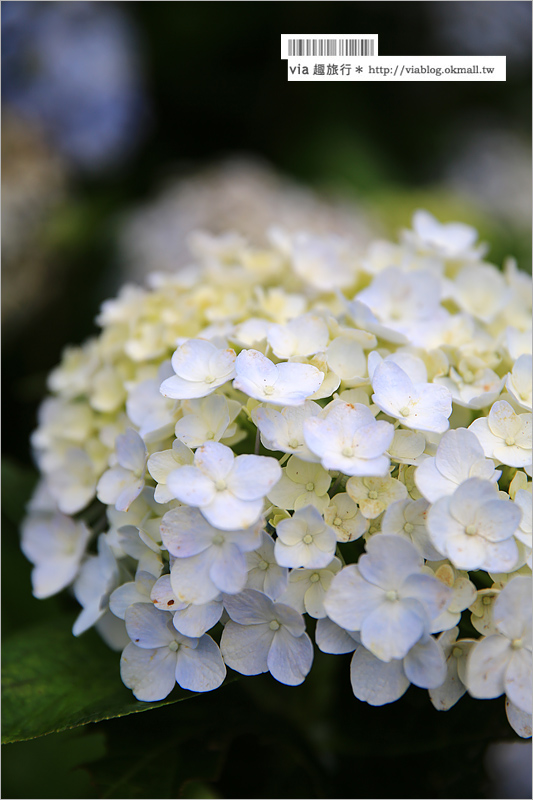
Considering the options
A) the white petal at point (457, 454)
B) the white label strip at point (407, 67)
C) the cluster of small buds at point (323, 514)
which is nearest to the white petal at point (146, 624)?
the cluster of small buds at point (323, 514)

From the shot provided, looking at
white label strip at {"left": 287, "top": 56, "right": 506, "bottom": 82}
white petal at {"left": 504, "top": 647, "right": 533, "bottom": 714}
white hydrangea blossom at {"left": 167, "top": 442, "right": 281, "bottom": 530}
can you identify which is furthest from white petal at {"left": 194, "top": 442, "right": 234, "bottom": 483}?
white label strip at {"left": 287, "top": 56, "right": 506, "bottom": 82}

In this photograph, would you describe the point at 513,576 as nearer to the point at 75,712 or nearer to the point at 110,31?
the point at 75,712

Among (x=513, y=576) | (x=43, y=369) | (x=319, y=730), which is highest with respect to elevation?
(x=513, y=576)

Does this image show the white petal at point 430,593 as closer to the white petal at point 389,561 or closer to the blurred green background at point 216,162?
the white petal at point 389,561

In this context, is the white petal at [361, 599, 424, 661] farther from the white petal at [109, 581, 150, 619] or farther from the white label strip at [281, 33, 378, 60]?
the white label strip at [281, 33, 378, 60]

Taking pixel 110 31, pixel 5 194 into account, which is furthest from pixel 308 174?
pixel 5 194

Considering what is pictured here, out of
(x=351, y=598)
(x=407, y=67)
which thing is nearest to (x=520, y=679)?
(x=351, y=598)

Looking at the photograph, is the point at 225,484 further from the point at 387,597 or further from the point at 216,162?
the point at 216,162

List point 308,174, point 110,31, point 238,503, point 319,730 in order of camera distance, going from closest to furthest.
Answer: point 238,503 → point 319,730 → point 110,31 → point 308,174
